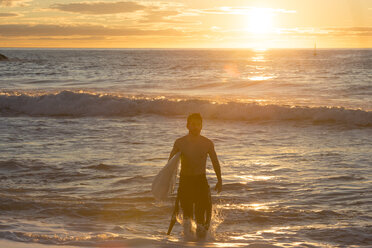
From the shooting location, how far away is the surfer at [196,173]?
5.70 meters

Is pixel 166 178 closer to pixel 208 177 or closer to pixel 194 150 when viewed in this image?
pixel 194 150

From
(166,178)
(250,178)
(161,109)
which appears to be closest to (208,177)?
(250,178)

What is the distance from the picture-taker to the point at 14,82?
1443 inches

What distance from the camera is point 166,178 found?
18.8ft

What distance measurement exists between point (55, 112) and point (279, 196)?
16183 mm

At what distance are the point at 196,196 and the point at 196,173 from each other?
297 millimetres

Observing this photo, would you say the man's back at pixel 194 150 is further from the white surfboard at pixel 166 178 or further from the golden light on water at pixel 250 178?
the golden light on water at pixel 250 178

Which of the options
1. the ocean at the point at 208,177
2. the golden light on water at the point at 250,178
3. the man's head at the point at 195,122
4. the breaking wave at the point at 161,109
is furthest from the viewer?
the breaking wave at the point at 161,109

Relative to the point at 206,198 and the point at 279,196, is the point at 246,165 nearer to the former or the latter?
the point at 279,196

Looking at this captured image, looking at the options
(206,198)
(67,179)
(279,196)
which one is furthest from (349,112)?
(206,198)

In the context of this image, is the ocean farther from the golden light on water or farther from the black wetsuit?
the black wetsuit

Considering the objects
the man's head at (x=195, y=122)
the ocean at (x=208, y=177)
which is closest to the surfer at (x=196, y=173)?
the man's head at (x=195, y=122)

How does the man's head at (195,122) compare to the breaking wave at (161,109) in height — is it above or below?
above

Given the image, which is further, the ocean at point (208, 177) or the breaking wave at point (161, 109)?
the breaking wave at point (161, 109)
